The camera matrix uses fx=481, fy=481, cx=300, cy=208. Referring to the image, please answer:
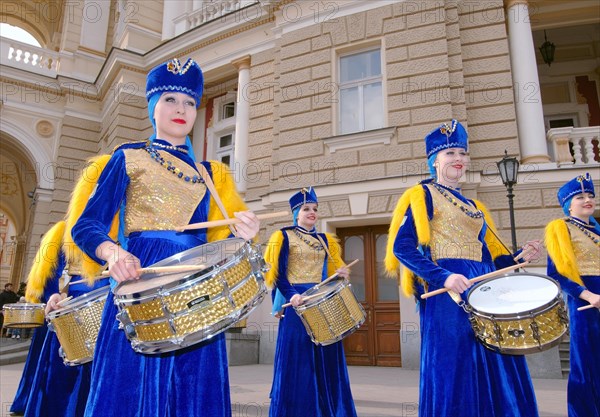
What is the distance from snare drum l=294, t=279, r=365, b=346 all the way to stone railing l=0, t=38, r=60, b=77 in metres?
14.2

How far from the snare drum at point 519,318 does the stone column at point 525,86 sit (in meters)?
6.58

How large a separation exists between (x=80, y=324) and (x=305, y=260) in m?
2.09

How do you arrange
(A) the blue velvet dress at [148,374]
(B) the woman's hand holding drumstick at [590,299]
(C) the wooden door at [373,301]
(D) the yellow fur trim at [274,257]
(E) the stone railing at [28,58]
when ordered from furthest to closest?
(E) the stone railing at [28,58] → (C) the wooden door at [373,301] → (D) the yellow fur trim at [274,257] → (B) the woman's hand holding drumstick at [590,299] → (A) the blue velvet dress at [148,374]

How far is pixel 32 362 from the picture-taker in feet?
15.6

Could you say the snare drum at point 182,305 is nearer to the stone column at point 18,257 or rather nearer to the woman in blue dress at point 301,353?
the woman in blue dress at point 301,353

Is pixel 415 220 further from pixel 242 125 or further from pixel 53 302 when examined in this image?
pixel 242 125

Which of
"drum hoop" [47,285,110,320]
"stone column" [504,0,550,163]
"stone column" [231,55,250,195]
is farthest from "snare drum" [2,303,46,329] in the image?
"stone column" [504,0,550,163]

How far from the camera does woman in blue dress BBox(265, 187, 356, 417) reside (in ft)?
12.7

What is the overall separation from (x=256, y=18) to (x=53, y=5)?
13.3 meters

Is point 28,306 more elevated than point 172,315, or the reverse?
point 172,315

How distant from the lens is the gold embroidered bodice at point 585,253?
385 centimetres

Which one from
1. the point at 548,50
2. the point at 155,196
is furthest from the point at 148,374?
the point at 548,50

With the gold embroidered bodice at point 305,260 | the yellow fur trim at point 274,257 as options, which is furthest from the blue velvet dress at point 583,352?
the yellow fur trim at point 274,257

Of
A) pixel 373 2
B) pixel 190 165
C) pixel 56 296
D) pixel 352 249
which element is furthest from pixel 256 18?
pixel 190 165
